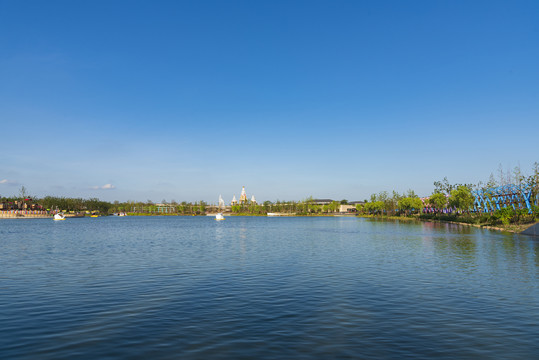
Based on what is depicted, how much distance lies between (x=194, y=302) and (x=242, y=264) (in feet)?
45.2

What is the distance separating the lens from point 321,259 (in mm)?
36438

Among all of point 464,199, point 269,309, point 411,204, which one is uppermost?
point 464,199

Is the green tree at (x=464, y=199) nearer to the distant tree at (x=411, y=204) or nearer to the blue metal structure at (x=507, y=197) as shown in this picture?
the blue metal structure at (x=507, y=197)

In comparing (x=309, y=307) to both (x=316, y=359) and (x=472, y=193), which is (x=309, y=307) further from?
(x=472, y=193)

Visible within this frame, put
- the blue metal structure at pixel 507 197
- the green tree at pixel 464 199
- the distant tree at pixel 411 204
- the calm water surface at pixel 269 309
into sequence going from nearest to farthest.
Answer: the calm water surface at pixel 269 309
the blue metal structure at pixel 507 197
the green tree at pixel 464 199
the distant tree at pixel 411 204

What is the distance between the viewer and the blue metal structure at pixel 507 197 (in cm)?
7779

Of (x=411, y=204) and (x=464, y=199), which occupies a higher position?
(x=464, y=199)

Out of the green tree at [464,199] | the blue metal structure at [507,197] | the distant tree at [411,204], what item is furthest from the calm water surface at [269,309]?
the distant tree at [411,204]

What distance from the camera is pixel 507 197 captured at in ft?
295

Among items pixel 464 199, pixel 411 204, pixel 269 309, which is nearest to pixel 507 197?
pixel 464 199

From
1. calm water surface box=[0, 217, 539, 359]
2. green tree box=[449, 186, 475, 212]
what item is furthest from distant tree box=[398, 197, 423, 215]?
calm water surface box=[0, 217, 539, 359]

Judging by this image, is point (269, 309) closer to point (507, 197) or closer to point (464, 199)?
point (507, 197)

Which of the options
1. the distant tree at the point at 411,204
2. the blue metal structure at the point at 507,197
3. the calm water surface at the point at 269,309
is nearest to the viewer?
the calm water surface at the point at 269,309

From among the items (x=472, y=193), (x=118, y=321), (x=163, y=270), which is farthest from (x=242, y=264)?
(x=472, y=193)
